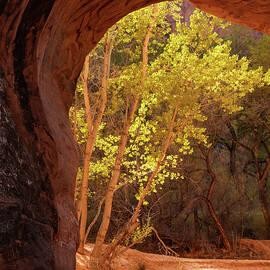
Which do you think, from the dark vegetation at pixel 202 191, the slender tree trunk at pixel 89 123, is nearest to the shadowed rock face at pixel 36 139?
the slender tree trunk at pixel 89 123

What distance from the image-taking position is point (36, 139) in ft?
9.39

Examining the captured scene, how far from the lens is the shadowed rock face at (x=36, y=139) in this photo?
99.2 inches

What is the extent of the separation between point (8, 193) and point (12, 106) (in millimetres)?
671

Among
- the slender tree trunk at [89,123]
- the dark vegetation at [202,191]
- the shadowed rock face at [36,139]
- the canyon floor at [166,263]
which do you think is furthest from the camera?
the dark vegetation at [202,191]

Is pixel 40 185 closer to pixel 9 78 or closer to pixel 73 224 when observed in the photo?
pixel 73 224

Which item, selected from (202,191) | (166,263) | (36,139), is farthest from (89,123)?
(202,191)

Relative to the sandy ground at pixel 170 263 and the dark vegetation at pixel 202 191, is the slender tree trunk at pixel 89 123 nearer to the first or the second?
the sandy ground at pixel 170 263

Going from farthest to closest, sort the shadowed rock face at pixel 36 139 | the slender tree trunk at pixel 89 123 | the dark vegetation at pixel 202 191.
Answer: the dark vegetation at pixel 202 191 < the slender tree trunk at pixel 89 123 < the shadowed rock face at pixel 36 139

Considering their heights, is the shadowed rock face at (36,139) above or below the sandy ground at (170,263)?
above

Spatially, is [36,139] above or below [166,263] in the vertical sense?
above

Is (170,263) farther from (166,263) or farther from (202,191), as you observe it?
(202,191)

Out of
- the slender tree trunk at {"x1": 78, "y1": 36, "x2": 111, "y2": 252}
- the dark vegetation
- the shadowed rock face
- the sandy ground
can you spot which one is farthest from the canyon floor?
the shadowed rock face

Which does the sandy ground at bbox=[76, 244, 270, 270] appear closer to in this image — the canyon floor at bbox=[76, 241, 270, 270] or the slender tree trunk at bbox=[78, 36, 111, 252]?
the canyon floor at bbox=[76, 241, 270, 270]

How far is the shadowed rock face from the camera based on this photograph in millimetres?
2520
